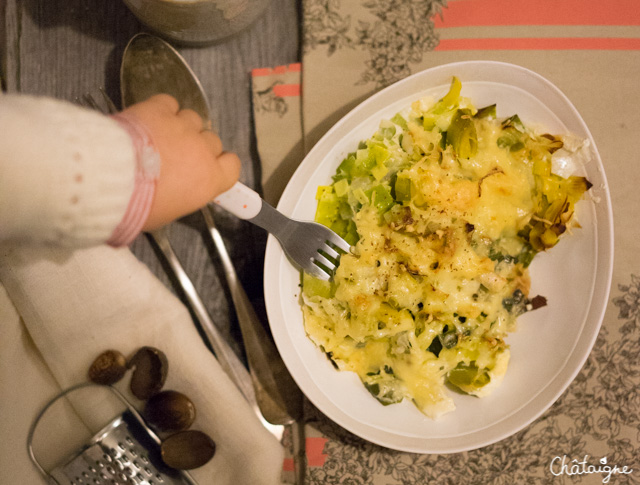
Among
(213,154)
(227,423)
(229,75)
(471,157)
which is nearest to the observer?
(213,154)

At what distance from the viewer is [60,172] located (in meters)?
0.68

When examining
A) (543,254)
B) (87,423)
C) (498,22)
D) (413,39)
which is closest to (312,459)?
(87,423)

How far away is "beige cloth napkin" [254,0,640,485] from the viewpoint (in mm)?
1336

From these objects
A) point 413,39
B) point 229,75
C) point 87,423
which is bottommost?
point 87,423

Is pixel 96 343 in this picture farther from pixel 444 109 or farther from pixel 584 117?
pixel 584 117

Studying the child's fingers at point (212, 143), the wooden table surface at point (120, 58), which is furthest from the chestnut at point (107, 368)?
the child's fingers at point (212, 143)

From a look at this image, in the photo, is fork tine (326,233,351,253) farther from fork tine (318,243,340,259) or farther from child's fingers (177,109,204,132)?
child's fingers (177,109,204,132)

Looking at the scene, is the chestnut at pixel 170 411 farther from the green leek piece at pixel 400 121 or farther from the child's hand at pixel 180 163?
the green leek piece at pixel 400 121

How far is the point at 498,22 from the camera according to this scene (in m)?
1.35

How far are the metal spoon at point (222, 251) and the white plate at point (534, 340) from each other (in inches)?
7.2

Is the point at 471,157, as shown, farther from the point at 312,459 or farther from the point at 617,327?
the point at 312,459

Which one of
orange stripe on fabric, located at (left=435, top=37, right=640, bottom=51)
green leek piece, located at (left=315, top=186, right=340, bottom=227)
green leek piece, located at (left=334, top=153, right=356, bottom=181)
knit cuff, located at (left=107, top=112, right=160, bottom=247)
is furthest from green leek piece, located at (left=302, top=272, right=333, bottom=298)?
orange stripe on fabric, located at (left=435, top=37, right=640, bottom=51)

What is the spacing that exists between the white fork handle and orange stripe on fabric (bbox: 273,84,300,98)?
43 centimetres

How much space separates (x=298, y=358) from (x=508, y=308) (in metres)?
0.56
